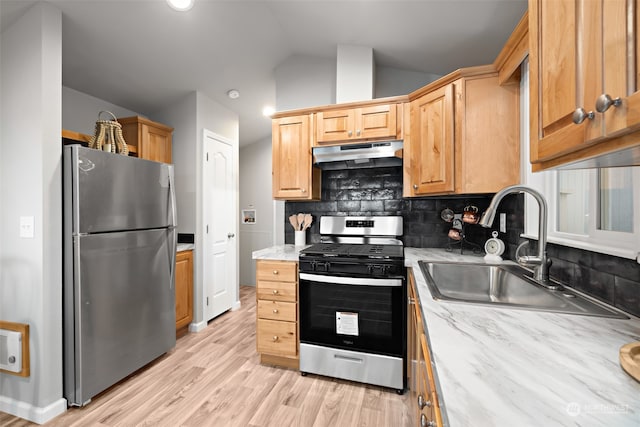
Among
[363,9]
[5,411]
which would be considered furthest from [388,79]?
[5,411]

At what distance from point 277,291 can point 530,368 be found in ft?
5.83

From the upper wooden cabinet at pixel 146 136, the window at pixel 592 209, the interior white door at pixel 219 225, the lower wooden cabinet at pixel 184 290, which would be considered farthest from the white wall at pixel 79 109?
the window at pixel 592 209

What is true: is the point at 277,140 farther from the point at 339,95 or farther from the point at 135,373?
the point at 135,373

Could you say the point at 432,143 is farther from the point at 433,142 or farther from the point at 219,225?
the point at 219,225

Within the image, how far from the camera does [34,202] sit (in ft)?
5.60

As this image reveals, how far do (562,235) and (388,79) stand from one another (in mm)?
2010

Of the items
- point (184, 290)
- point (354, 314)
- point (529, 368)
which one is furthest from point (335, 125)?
point (184, 290)

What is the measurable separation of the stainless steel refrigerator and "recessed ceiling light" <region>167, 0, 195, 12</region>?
1.17 meters

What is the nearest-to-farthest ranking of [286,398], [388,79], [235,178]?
1. [286,398]
2. [388,79]
3. [235,178]

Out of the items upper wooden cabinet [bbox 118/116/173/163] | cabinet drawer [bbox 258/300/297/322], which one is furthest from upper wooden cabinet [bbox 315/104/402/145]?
upper wooden cabinet [bbox 118/116/173/163]

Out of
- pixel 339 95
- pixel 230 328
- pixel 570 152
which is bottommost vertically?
pixel 230 328

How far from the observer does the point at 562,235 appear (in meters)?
1.35

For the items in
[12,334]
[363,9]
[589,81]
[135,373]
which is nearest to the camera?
[589,81]

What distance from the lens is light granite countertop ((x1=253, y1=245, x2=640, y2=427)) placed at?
44 centimetres
